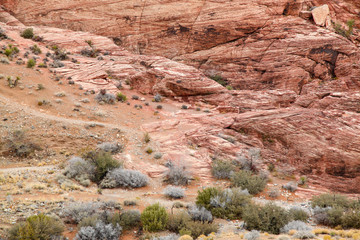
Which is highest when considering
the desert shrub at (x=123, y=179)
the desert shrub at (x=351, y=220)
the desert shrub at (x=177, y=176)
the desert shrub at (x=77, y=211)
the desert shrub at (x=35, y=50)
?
the desert shrub at (x=35, y=50)

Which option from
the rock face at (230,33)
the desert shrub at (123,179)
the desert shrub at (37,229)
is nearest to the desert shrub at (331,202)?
the desert shrub at (123,179)

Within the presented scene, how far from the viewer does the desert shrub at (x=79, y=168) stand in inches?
534

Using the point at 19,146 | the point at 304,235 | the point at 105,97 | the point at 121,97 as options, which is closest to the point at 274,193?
the point at 304,235

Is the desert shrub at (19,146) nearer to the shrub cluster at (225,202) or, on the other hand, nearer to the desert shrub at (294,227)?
the shrub cluster at (225,202)

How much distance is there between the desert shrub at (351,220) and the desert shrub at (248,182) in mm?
4738

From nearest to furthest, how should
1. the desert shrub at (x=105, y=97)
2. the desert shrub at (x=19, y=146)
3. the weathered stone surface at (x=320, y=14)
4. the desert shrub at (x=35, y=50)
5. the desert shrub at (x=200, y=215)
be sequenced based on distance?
the desert shrub at (x=200, y=215)
the desert shrub at (x=19, y=146)
the desert shrub at (x=105, y=97)
the desert shrub at (x=35, y=50)
the weathered stone surface at (x=320, y=14)

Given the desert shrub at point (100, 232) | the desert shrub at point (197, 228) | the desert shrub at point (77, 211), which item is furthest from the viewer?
the desert shrub at point (77, 211)

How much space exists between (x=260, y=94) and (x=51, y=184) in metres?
17.1

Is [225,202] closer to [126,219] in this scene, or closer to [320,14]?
[126,219]

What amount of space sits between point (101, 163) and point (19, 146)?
5.12 metres

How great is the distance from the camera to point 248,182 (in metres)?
14.5

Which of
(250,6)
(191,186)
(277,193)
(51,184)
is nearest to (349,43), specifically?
(250,6)

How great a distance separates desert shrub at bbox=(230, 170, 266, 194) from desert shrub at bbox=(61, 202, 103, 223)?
7.50m

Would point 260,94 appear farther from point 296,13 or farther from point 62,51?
point 62,51
